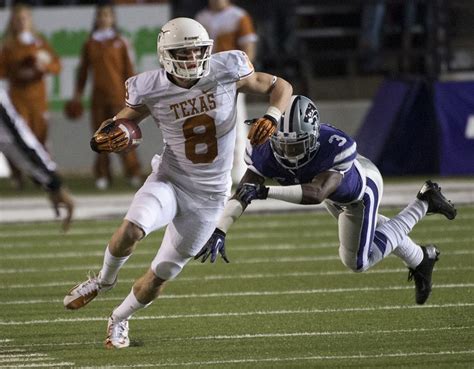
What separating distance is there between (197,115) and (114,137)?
1.29 feet

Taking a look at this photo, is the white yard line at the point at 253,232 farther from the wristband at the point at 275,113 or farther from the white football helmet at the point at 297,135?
the wristband at the point at 275,113

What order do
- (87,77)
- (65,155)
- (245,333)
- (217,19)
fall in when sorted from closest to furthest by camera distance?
(245,333) → (217,19) → (87,77) → (65,155)

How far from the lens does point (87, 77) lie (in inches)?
469

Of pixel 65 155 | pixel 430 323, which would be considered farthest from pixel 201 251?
pixel 65 155

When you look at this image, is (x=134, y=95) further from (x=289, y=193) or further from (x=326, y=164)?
(x=326, y=164)

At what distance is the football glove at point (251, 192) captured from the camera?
5.36 m

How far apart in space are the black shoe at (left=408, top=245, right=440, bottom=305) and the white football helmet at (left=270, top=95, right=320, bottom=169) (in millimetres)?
852

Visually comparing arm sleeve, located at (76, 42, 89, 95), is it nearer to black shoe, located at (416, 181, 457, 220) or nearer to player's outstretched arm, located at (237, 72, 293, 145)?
black shoe, located at (416, 181, 457, 220)

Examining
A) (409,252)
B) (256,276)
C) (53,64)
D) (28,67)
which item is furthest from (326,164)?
(28,67)

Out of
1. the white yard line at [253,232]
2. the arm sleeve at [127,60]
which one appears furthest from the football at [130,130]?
the arm sleeve at [127,60]

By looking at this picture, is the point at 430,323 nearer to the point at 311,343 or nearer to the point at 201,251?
the point at 311,343

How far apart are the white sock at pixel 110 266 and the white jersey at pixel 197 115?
0.43 m

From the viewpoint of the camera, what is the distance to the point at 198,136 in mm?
5691

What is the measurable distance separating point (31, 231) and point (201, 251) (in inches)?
170
